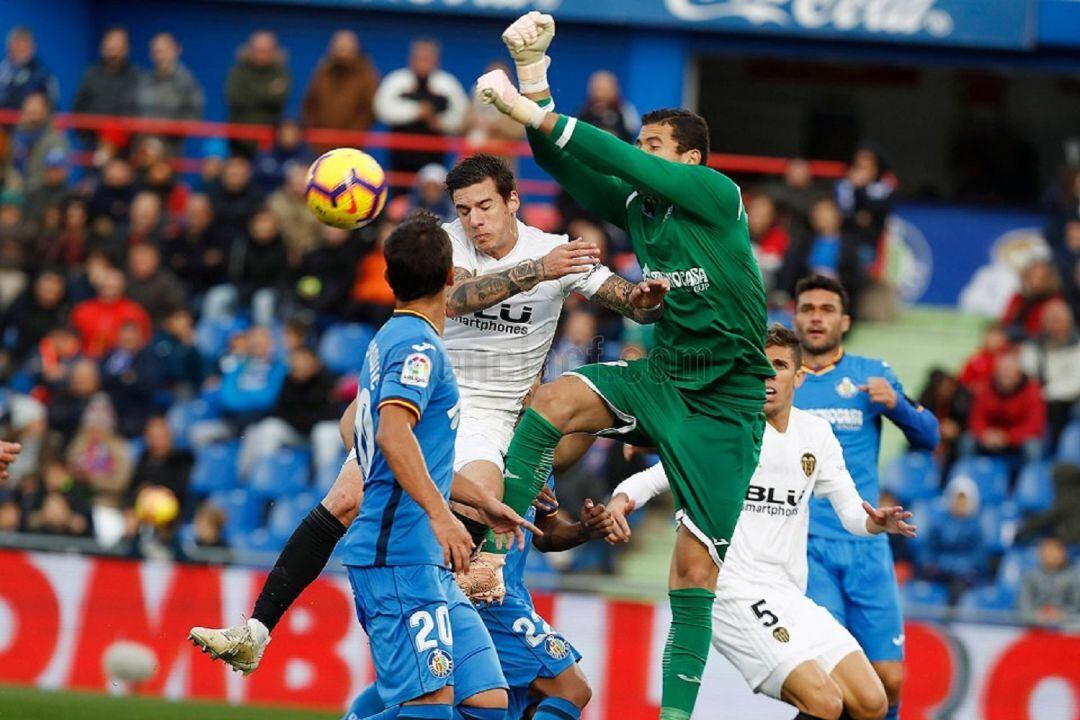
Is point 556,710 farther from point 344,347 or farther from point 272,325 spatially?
point 272,325

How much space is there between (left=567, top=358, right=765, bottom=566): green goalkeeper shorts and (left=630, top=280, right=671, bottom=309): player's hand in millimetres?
438

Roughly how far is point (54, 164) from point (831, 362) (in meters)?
11.0

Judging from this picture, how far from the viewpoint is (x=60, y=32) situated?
22.7m

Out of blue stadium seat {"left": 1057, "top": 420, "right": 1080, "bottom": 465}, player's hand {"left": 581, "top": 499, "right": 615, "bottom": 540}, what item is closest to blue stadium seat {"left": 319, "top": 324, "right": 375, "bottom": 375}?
blue stadium seat {"left": 1057, "top": 420, "right": 1080, "bottom": 465}

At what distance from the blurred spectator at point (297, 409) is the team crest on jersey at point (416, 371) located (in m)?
9.41

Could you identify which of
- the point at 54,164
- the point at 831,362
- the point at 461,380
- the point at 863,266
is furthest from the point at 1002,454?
the point at 54,164

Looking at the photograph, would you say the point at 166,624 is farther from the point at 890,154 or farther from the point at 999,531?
the point at 890,154

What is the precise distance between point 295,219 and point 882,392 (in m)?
9.18

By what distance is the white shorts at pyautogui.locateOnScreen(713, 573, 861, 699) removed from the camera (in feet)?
31.0

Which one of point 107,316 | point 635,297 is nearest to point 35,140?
point 107,316

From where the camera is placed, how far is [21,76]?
1983cm

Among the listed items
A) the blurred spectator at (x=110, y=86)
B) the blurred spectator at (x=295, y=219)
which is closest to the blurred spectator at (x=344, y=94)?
the blurred spectator at (x=295, y=219)

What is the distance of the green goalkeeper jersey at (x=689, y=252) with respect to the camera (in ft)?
26.7

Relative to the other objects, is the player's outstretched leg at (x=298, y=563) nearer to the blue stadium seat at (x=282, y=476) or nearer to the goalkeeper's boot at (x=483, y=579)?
the goalkeeper's boot at (x=483, y=579)
